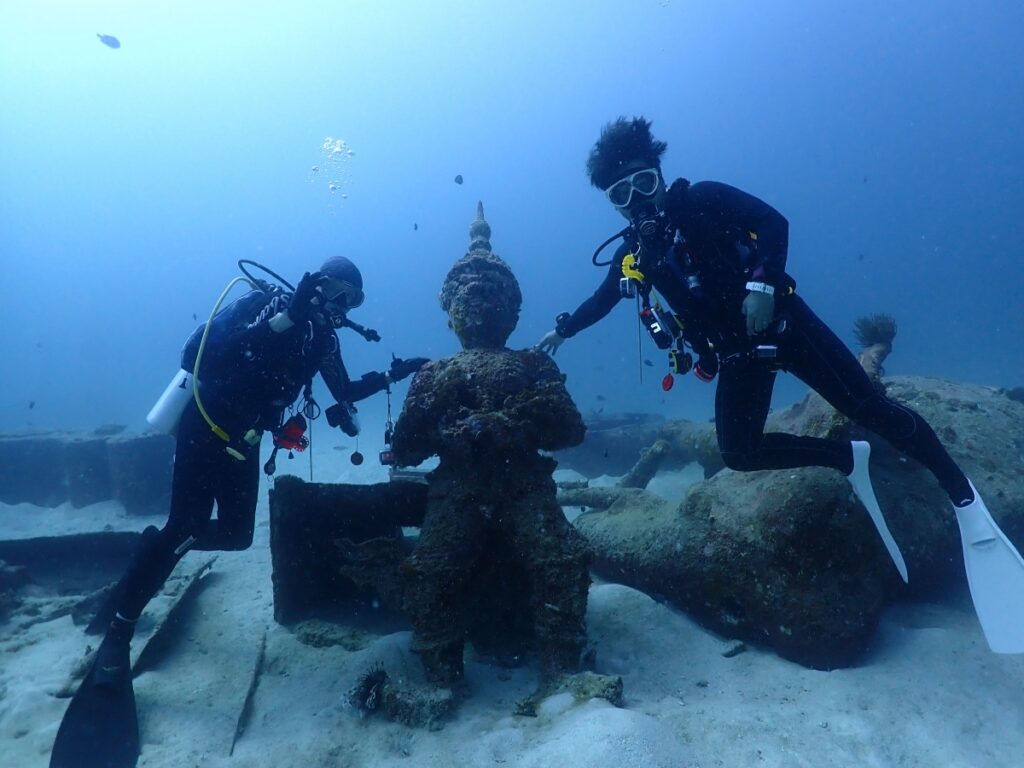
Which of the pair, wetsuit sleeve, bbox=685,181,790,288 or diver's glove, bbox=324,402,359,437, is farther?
diver's glove, bbox=324,402,359,437

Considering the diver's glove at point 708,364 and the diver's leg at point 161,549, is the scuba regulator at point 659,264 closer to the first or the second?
the diver's glove at point 708,364

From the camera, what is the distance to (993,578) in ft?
13.9

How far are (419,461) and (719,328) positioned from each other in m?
3.08

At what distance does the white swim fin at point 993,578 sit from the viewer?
156 inches

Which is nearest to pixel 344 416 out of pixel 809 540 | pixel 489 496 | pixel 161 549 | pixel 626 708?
pixel 161 549

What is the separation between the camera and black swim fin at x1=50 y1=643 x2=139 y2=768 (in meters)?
3.76

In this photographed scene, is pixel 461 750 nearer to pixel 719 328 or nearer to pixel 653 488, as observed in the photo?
pixel 719 328

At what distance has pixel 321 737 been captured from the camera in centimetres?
371

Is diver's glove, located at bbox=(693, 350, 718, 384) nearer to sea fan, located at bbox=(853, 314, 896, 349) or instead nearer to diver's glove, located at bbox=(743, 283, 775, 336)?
diver's glove, located at bbox=(743, 283, 775, 336)

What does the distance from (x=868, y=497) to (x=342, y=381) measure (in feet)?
17.4

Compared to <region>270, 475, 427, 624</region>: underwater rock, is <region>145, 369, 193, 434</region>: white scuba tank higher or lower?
higher

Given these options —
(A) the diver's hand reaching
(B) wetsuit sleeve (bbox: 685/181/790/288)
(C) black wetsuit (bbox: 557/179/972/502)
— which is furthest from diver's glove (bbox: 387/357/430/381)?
(B) wetsuit sleeve (bbox: 685/181/790/288)

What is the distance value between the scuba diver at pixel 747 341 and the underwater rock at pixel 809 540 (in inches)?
13.5

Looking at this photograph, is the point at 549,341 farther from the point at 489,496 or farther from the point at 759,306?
the point at 759,306
